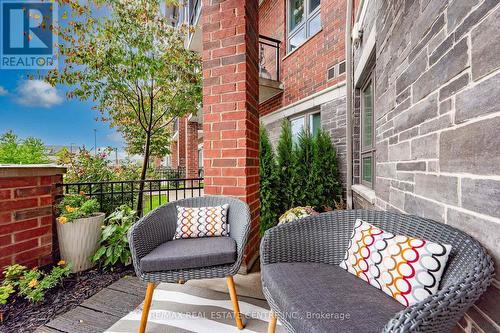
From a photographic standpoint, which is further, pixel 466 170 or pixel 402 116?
pixel 402 116

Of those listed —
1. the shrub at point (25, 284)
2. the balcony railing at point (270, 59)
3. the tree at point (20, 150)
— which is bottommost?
the shrub at point (25, 284)

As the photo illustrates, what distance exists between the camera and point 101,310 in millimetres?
1559

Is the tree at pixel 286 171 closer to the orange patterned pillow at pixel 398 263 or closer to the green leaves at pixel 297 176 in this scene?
the green leaves at pixel 297 176

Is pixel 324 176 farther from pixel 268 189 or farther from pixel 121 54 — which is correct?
pixel 121 54

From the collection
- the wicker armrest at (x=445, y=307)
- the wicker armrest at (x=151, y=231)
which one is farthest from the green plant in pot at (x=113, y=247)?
the wicker armrest at (x=445, y=307)

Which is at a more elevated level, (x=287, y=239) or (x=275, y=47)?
(x=275, y=47)

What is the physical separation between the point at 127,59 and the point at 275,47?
2968mm

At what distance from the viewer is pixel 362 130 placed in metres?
3.04

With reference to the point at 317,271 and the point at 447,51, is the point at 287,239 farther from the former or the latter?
the point at 447,51

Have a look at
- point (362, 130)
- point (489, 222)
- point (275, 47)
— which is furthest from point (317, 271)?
point (275, 47)

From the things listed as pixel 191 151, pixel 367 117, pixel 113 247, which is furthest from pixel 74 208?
pixel 191 151

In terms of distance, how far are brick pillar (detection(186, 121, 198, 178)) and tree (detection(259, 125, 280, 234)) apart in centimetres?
583

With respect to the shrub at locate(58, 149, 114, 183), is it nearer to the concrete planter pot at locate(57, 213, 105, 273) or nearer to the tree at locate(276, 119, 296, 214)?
the concrete planter pot at locate(57, 213, 105, 273)

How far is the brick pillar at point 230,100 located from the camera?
2.09m
